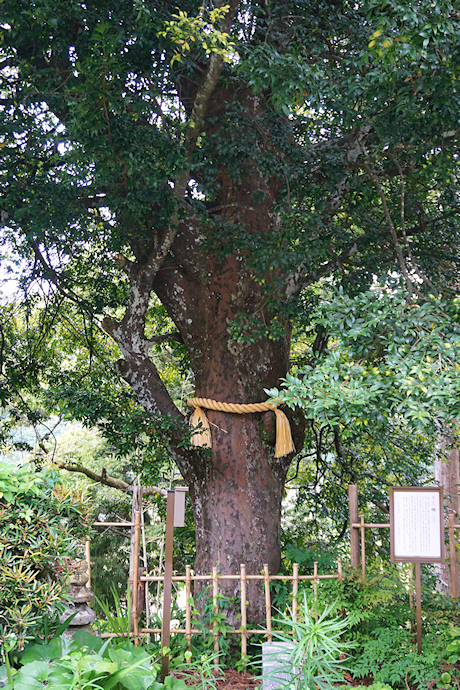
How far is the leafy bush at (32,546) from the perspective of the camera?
260 cm

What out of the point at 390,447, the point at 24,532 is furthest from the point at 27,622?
the point at 390,447

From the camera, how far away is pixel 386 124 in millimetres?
3932

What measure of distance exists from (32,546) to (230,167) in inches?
119

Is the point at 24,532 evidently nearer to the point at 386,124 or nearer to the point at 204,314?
the point at 204,314

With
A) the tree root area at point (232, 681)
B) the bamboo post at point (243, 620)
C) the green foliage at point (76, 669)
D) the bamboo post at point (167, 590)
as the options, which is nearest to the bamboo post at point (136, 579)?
the tree root area at point (232, 681)

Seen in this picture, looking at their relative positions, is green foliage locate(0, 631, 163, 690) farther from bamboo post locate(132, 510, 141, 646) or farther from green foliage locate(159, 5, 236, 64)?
green foliage locate(159, 5, 236, 64)

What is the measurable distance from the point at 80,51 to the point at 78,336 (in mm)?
4070

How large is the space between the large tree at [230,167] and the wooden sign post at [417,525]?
4.15 feet

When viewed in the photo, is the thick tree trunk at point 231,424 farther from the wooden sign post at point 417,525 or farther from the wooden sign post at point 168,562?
the wooden sign post at point 417,525

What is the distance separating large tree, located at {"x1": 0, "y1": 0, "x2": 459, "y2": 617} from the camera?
3629 millimetres

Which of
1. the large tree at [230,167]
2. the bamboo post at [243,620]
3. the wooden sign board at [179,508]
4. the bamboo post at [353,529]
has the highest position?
the large tree at [230,167]

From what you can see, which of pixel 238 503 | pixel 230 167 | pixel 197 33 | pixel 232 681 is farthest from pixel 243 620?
pixel 197 33

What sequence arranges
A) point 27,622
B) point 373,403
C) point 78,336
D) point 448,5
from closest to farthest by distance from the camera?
1. point 27,622
2. point 448,5
3. point 373,403
4. point 78,336

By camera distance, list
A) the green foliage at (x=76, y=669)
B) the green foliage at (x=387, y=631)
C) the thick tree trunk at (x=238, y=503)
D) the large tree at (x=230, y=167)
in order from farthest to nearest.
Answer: the thick tree trunk at (x=238, y=503)
the large tree at (x=230, y=167)
the green foliage at (x=387, y=631)
the green foliage at (x=76, y=669)
